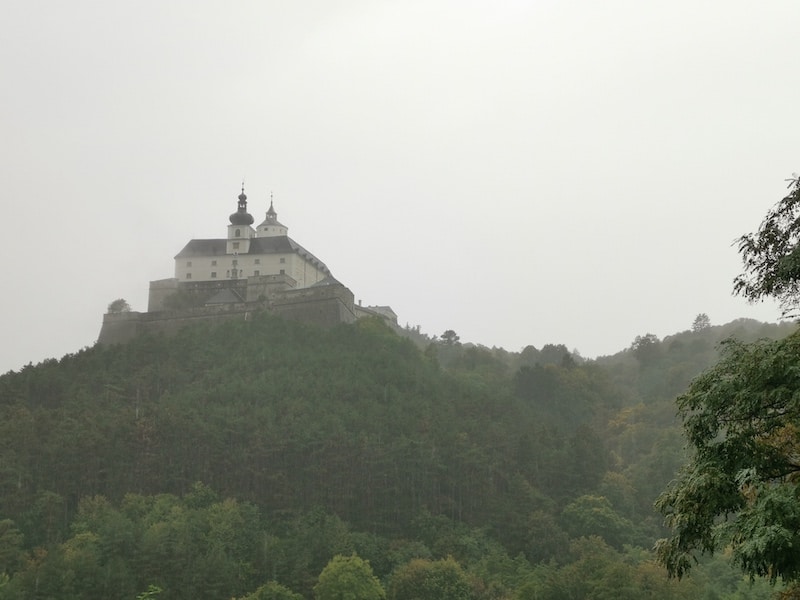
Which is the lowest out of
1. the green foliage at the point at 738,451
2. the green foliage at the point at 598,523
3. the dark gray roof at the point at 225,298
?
the green foliage at the point at 598,523

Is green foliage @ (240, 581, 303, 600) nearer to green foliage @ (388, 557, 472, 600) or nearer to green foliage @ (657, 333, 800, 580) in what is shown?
green foliage @ (388, 557, 472, 600)

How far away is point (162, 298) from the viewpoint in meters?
86.0

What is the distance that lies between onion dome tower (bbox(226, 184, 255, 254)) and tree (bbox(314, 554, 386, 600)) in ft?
124

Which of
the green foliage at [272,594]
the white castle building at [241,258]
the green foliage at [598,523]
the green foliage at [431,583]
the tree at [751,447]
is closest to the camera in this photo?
the tree at [751,447]

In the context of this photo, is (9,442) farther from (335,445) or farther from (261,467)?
(335,445)

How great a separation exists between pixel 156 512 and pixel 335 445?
14715 millimetres

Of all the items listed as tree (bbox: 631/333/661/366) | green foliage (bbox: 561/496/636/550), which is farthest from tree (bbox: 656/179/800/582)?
tree (bbox: 631/333/661/366)

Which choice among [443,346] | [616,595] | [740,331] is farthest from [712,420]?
[443,346]

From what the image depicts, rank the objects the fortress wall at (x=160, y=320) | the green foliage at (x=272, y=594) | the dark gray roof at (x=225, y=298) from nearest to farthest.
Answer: the green foliage at (x=272, y=594)
the fortress wall at (x=160, y=320)
the dark gray roof at (x=225, y=298)

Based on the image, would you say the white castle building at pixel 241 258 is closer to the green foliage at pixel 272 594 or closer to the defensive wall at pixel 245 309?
the defensive wall at pixel 245 309

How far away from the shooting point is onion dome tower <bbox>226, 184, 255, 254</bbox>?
286 feet

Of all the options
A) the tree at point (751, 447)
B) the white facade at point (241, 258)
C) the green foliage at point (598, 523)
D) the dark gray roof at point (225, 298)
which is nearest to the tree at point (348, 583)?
the green foliage at point (598, 523)

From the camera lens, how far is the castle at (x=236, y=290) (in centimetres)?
8300

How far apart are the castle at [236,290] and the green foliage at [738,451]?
70805 millimetres
